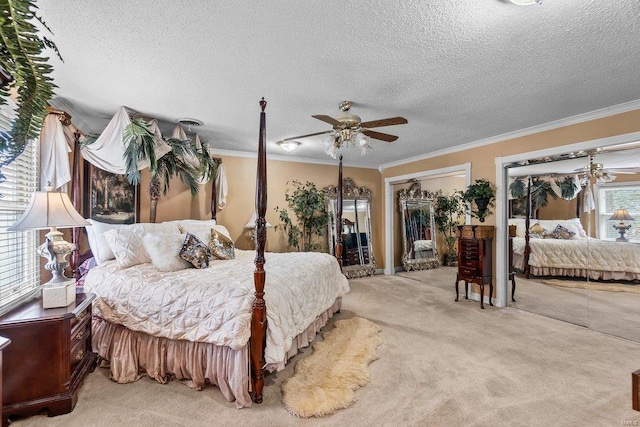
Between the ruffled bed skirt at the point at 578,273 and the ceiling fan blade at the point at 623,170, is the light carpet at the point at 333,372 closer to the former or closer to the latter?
the ruffled bed skirt at the point at 578,273

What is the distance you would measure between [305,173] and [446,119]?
9.92 ft

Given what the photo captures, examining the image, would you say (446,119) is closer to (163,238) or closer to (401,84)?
(401,84)

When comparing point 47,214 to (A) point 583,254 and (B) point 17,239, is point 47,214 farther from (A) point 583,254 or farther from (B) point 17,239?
(A) point 583,254

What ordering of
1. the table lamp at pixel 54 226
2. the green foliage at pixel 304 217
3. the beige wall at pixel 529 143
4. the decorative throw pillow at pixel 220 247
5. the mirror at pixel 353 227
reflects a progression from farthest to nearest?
the mirror at pixel 353 227
the green foliage at pixel 304 217
the decorative throw pillow at pixel 220 247
the beige wall at pixel 529 143
the table lamp at pixel 54 226

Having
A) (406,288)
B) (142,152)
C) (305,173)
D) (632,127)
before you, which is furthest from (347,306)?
(632,127)

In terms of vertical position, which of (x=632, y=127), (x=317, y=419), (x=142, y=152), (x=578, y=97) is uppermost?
(x=578, y=97)

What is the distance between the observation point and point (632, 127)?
315 centimetres

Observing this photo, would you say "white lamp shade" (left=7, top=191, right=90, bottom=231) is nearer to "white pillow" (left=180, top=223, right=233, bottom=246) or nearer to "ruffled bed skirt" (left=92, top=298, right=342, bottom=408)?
"ruffled bed skirt" (left=92, top=298, right=342, bottom=408)

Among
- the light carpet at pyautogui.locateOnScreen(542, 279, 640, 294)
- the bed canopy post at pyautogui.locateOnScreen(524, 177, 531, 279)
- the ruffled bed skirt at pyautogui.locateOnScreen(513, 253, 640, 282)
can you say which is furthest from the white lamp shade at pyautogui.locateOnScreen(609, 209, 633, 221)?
the bed canopy post at pyautogui.locateOnScreen(524, 177, 531, 279)

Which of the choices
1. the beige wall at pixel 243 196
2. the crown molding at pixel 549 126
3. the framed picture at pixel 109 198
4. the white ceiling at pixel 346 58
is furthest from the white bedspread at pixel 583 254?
the framed picture at pixel 109 198

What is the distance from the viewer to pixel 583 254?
12.2 ft

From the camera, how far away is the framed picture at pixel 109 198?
3701 mm

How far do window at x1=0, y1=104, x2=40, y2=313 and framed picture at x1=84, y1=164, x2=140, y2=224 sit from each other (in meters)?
1.11

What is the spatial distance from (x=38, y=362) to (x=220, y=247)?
190cm
